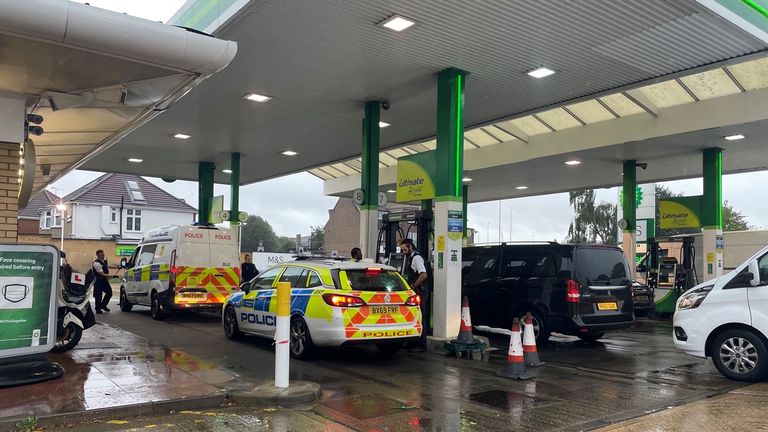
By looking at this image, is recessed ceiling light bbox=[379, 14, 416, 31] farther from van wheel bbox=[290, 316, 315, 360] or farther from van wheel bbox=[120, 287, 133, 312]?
van wheel bbox=[120, 287, 133, 312]

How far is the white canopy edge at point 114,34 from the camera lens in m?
5.43

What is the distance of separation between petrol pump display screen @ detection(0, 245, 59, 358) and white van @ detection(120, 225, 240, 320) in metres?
7.36

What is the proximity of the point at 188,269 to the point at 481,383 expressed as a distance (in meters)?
8.84

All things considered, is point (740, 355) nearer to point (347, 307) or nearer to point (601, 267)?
point (601, 267)

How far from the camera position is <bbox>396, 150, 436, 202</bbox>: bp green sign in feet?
40.1

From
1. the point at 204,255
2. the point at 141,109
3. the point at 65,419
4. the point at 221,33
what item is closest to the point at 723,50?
the point at 221,33

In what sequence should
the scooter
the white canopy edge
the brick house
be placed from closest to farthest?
the white canopy edge → the scooter → the brick house

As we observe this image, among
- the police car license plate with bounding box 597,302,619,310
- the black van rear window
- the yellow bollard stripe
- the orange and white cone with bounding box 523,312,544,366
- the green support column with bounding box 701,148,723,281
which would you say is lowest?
the orange and white cone with bounding box 523,312,544,366

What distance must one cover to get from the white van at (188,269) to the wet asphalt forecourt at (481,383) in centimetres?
236

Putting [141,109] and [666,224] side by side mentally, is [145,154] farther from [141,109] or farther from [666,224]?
[666,224]

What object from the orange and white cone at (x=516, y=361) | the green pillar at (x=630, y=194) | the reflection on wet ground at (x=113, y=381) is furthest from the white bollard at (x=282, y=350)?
the green pillar at (x=630, y=194)

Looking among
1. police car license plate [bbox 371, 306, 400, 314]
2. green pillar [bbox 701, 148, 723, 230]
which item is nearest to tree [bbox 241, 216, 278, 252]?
green pillar [bbox 701, 148, 723, 230]

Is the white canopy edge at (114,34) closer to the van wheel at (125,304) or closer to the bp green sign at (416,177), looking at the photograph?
the bp green sign at (416,177)

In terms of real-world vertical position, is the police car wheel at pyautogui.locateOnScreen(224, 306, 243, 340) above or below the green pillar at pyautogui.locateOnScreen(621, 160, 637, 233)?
below
